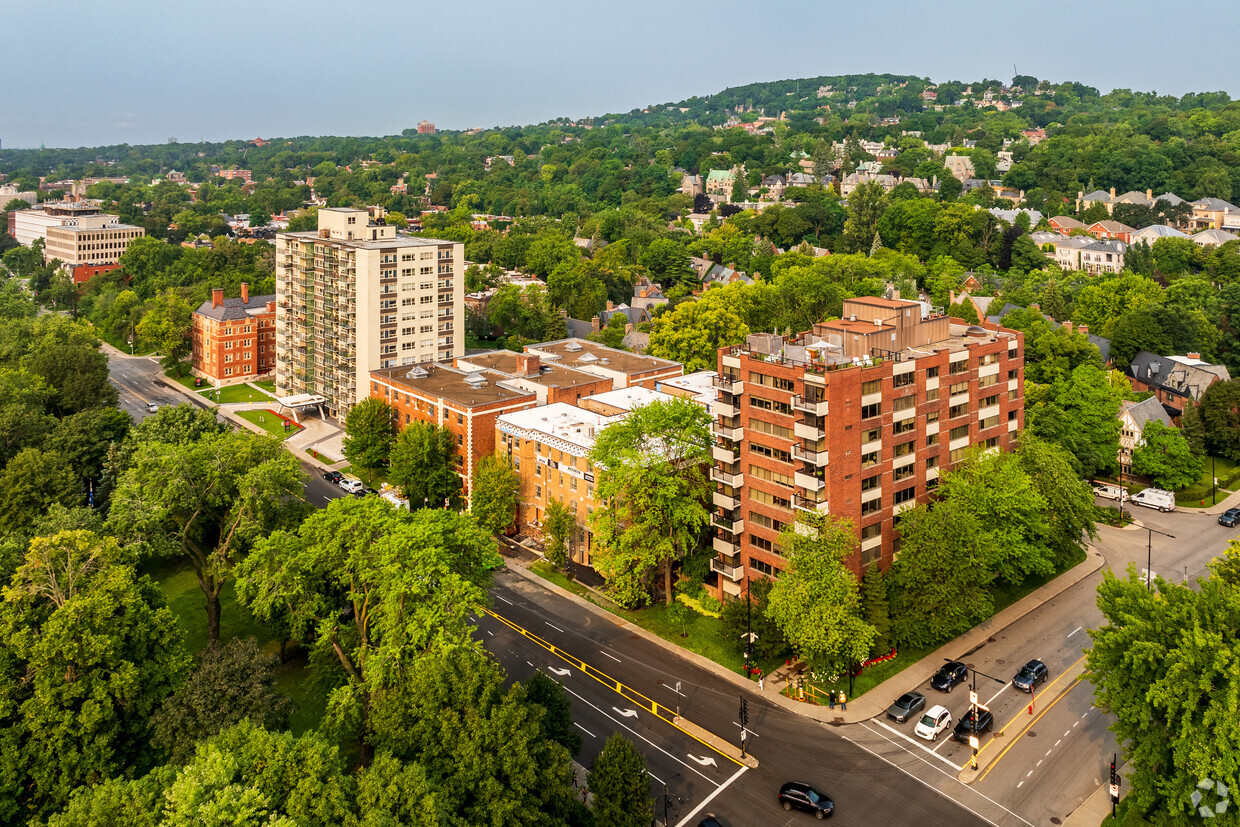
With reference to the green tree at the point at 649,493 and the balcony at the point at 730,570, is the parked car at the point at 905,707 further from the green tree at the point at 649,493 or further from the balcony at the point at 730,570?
the green tree at the point at 649,493

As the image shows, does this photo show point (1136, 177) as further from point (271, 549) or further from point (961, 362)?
point (271, 549)

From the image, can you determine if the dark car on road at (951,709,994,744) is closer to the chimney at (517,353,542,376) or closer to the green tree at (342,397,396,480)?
the chimney at (517,353,542,376)

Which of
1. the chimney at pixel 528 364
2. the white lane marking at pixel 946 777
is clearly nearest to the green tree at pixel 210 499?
the chimney at pixel 528 364

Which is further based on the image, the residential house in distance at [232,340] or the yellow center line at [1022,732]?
the residential house in distance at [232,340]

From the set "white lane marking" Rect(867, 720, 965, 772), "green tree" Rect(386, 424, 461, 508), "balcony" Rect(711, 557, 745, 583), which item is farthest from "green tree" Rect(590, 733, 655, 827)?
"green tree" Rect(386, 424, 461, 508)

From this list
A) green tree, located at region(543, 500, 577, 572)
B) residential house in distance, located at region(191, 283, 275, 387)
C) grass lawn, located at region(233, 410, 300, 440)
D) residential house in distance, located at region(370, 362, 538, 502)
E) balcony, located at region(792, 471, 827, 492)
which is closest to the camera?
balcony, located at region(792, 471, 827, 492)

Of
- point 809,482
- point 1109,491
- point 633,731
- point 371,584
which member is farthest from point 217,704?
point 1109,491

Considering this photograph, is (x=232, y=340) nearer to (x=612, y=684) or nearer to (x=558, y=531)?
(x=558, y=531)
